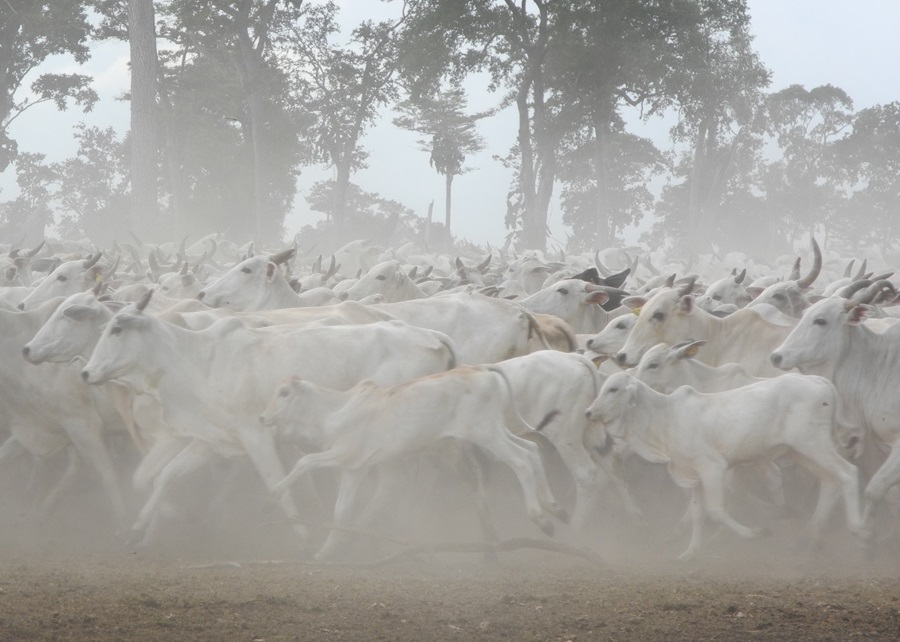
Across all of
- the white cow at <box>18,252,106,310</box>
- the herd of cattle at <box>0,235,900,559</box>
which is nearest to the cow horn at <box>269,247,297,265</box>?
the white cow at <box>18,252,106,310</box>

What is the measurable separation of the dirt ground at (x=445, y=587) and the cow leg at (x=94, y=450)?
311mm

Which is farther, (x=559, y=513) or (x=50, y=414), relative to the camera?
(x=50, y=414)

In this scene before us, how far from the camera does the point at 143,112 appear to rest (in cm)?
2634

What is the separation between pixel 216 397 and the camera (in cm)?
752

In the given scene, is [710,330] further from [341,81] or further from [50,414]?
[341,81]

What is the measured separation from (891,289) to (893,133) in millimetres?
37452

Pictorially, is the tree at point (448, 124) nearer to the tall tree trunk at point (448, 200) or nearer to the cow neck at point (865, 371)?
the tall tree trunk at point (448, 200)

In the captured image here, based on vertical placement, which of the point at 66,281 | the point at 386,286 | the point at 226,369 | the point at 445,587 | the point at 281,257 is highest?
the point at 281,257

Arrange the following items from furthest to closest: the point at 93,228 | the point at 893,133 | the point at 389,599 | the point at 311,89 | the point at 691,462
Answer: the point at 93,228
the point at 893,133
the point at 311,89
the point at 691,462
the point at 389,599

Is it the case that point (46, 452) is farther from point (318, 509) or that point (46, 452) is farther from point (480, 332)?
point (480, 332)

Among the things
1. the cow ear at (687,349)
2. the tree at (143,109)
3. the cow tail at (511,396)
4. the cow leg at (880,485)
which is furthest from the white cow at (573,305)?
the tree at (143,109)

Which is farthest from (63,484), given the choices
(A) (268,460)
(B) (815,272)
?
(B) (815,272)

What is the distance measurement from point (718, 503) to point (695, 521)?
0.60 ft

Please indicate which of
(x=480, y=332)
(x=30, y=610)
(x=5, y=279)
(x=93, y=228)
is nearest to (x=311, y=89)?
(x=93, y=228)
